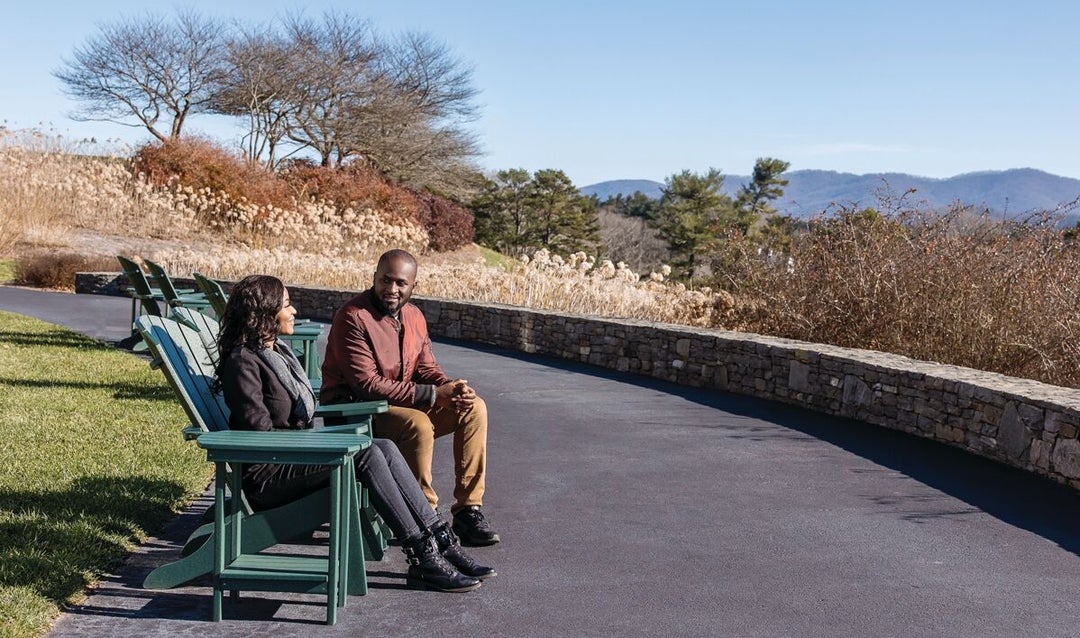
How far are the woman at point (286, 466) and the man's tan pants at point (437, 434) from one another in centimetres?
55

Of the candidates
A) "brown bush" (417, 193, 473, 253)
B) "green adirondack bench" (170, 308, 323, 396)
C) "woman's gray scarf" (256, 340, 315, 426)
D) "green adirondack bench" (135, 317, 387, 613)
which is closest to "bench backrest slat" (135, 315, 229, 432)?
"green adirondack bench" (135, 317, 387, 613)

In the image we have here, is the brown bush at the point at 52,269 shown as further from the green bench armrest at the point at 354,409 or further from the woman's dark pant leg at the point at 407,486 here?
the woman's dark pant leg at the point at 407,486

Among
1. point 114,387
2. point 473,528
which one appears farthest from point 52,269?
point 473,528

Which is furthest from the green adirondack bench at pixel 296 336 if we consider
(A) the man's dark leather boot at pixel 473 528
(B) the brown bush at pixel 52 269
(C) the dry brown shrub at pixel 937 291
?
(B) the brown bush at pixel 52 269

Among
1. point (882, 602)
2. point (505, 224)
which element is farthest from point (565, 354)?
point (505, 224)

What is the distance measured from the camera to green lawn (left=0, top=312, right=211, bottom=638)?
4637mm

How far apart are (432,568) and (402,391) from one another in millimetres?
1055

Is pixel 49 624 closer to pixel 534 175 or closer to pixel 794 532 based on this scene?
pixel 794 532

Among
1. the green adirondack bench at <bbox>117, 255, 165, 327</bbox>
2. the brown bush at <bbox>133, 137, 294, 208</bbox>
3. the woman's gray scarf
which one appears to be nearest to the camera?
the woman's gray scarf

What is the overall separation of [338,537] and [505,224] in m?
50.8

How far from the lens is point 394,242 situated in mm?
28109

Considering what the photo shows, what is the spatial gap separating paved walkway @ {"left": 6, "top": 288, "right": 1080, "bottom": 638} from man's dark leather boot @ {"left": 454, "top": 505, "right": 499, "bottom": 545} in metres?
0.06

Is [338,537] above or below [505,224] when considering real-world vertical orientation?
below

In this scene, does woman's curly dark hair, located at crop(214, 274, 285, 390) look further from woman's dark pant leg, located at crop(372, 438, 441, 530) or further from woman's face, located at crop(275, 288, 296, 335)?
woman's dark pant leg, located at crop(372, 438, 441, 530)
